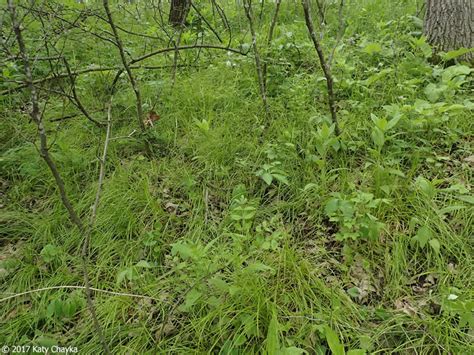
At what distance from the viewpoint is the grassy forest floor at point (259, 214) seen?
177 centimetres

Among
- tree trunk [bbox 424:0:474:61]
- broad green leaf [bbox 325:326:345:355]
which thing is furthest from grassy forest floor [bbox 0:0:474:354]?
tree trunk [bbox 424:0:474:61]

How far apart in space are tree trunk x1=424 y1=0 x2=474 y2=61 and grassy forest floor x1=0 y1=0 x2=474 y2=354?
24 centimetres

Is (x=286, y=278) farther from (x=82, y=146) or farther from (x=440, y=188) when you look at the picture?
(x=82, y=146)

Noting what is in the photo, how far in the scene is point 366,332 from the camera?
1.72 m

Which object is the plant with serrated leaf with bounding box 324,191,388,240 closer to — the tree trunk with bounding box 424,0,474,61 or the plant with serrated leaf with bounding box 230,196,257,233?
the plant with serrated leaf with bounding box 230,196,257,233

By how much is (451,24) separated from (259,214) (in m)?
2.68

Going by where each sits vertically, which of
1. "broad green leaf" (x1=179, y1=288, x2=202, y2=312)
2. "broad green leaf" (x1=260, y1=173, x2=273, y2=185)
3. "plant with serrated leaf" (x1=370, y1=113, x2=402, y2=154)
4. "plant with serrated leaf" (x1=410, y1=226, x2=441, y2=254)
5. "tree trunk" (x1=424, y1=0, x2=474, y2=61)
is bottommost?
"broad green leaf" (x1=179, y1=288, x2=202, y2=312)

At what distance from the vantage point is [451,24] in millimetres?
3248

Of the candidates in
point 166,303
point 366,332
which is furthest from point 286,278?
point 166,303

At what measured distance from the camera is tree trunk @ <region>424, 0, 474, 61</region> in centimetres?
319

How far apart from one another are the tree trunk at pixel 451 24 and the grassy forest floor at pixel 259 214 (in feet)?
0.78

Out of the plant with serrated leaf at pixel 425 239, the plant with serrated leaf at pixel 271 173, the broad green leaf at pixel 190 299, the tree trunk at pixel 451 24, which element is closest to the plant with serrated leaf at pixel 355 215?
the plant with serrated leaf at pixel 425 239

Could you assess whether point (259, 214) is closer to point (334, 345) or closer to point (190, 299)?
point (190, 299)

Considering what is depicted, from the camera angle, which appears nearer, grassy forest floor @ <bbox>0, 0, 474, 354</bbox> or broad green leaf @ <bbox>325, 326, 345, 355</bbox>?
broad green leaf @ <bbox>325, 326, 345, 355</bbox>
